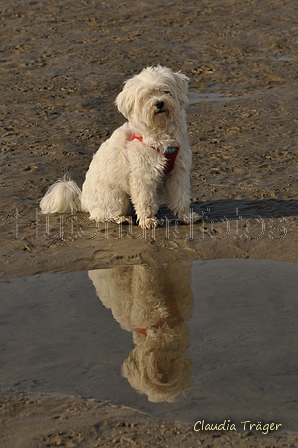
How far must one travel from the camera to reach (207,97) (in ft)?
30.6

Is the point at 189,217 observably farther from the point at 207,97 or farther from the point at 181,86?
the point at 207,97

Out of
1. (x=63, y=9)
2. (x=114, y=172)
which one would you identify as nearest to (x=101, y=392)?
(x=114, y=172)

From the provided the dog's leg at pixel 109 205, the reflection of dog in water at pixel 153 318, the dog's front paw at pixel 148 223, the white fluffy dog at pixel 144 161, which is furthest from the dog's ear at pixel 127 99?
the reflection of dog in water at pixel 153 318

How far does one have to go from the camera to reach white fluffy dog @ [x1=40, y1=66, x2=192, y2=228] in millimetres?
5223

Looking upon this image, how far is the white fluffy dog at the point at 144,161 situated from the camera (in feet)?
17.1

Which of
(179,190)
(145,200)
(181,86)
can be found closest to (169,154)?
(179,190)

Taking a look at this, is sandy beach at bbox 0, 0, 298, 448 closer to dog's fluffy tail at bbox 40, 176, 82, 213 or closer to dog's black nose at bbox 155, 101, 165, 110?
dog's fluffy tail at bbox 40, 176, 82, 213

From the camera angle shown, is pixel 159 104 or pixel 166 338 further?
pixel 159 104

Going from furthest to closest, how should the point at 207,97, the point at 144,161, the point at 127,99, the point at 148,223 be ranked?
the point at 207,97 < the point at 148,223 < the point at 144,161 < the point at 127,99

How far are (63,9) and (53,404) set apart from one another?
10.8 metres

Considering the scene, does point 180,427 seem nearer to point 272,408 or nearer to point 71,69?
point 272,408

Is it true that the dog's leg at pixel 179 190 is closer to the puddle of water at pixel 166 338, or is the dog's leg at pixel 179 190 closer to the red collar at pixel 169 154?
the red collar at pixel 169 154

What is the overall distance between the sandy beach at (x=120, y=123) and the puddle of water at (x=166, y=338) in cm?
16

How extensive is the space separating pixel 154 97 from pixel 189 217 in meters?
1.20
